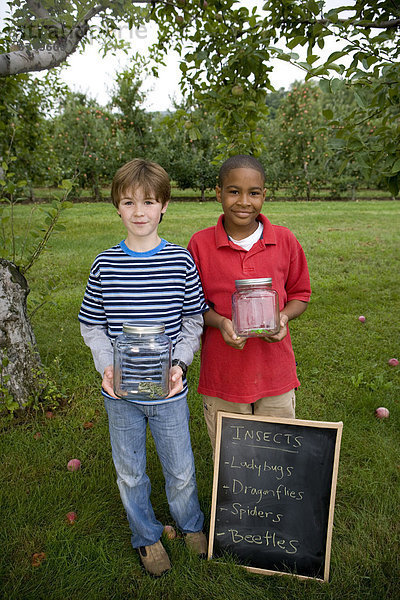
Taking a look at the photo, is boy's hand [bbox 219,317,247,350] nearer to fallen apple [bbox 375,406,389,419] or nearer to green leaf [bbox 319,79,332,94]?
green leaf [bbox 319,79,332,94]

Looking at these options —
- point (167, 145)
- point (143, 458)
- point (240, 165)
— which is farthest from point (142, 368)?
point (167, 145)

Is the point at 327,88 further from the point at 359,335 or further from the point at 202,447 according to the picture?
the point at 359,335

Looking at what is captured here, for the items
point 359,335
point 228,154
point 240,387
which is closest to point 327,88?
point 228,154

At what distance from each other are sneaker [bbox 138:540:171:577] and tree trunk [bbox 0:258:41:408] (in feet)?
5.30

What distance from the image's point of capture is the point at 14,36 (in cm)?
355

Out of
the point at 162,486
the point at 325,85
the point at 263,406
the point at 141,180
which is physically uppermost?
the point at 325,85

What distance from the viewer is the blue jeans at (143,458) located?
1.94 metres

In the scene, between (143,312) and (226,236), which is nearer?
(143,312)

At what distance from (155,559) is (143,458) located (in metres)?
0.50

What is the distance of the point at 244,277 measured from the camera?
2033 millimetres

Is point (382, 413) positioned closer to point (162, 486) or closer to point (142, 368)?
point (162, 486)

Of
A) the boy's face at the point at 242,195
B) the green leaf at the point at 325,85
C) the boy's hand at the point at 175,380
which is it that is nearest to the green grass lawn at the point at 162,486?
the boy's hand at the point at 175,380

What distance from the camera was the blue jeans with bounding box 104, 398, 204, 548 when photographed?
6.36 feet

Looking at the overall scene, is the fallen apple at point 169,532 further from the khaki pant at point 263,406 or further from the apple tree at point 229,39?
the apple tree at point 229,39
